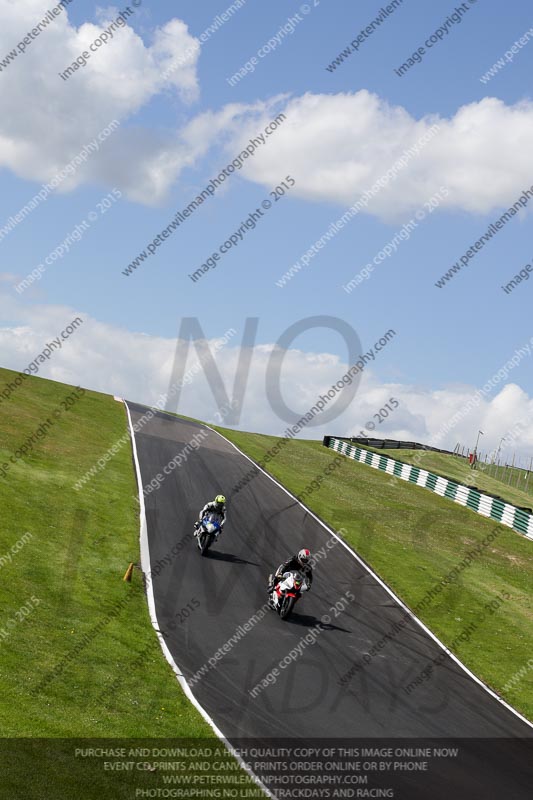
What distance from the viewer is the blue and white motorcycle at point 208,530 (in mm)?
23312

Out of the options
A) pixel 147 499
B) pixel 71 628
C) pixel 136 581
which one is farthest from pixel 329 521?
pixel 71 628

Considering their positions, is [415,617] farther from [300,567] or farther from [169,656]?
[169,656]

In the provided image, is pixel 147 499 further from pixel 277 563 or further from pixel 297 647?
pixel 297 647

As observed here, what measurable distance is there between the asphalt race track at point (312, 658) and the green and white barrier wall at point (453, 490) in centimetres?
1540

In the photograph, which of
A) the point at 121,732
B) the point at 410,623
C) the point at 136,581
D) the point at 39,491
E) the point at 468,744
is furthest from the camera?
the point at 39,491

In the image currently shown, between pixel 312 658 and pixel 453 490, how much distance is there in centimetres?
3262

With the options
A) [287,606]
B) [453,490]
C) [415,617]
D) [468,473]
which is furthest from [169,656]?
[468,473]

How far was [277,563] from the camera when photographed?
966 inches

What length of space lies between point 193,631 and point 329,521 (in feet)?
52.3

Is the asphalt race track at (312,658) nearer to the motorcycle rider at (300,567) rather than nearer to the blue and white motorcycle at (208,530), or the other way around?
the blue and white motorcycle at (208,530)

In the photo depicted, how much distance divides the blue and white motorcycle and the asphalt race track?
0.46 m

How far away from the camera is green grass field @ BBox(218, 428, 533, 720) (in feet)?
70.9

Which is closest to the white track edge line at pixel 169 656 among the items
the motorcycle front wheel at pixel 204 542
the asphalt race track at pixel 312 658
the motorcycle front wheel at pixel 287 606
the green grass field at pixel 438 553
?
the asphalt race track at pixel 312 658

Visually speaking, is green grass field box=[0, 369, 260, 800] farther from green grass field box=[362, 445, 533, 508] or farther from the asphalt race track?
green grass field box=[362, 445, 533, 508]
